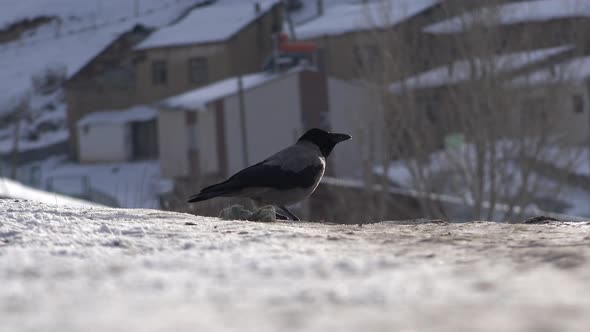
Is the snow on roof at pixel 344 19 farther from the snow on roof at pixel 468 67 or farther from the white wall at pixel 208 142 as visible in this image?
the snow on roof at pixel 468 67

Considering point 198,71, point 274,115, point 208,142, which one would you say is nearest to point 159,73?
point 198,71

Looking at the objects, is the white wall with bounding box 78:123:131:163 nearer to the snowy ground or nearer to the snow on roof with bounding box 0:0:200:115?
the snow on roof with bounding box 0:0:200:115

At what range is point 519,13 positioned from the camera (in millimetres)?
34156

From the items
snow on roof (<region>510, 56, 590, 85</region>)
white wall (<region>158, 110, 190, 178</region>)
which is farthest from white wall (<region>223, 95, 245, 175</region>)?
snow on roof (<region>510, 56, 590, 85</region>)

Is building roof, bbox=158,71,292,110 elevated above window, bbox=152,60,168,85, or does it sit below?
below

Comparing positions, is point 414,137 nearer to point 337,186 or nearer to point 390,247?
point 337,186

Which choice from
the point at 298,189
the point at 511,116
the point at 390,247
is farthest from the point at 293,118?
the point at 390,247

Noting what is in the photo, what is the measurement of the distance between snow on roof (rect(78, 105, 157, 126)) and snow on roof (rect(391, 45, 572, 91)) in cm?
2119

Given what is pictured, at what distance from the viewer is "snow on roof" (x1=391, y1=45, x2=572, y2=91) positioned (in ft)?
86.3

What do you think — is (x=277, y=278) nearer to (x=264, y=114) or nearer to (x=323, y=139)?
(x=323, y=139)

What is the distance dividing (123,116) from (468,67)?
26.9 metres

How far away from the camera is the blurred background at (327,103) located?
85.9ft

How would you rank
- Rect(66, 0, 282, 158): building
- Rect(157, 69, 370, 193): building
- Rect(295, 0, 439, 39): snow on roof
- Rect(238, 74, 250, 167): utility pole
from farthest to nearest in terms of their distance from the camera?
Rect(66, 0, 282, 158): building
Rect(295, 0, 439, 39): snow on roof
Rect(157, 69, 370, 193): building
Rect(238, 74, 250, 167): utility pole

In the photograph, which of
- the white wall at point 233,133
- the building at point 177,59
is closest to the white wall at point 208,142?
the white wall at point 233,133
